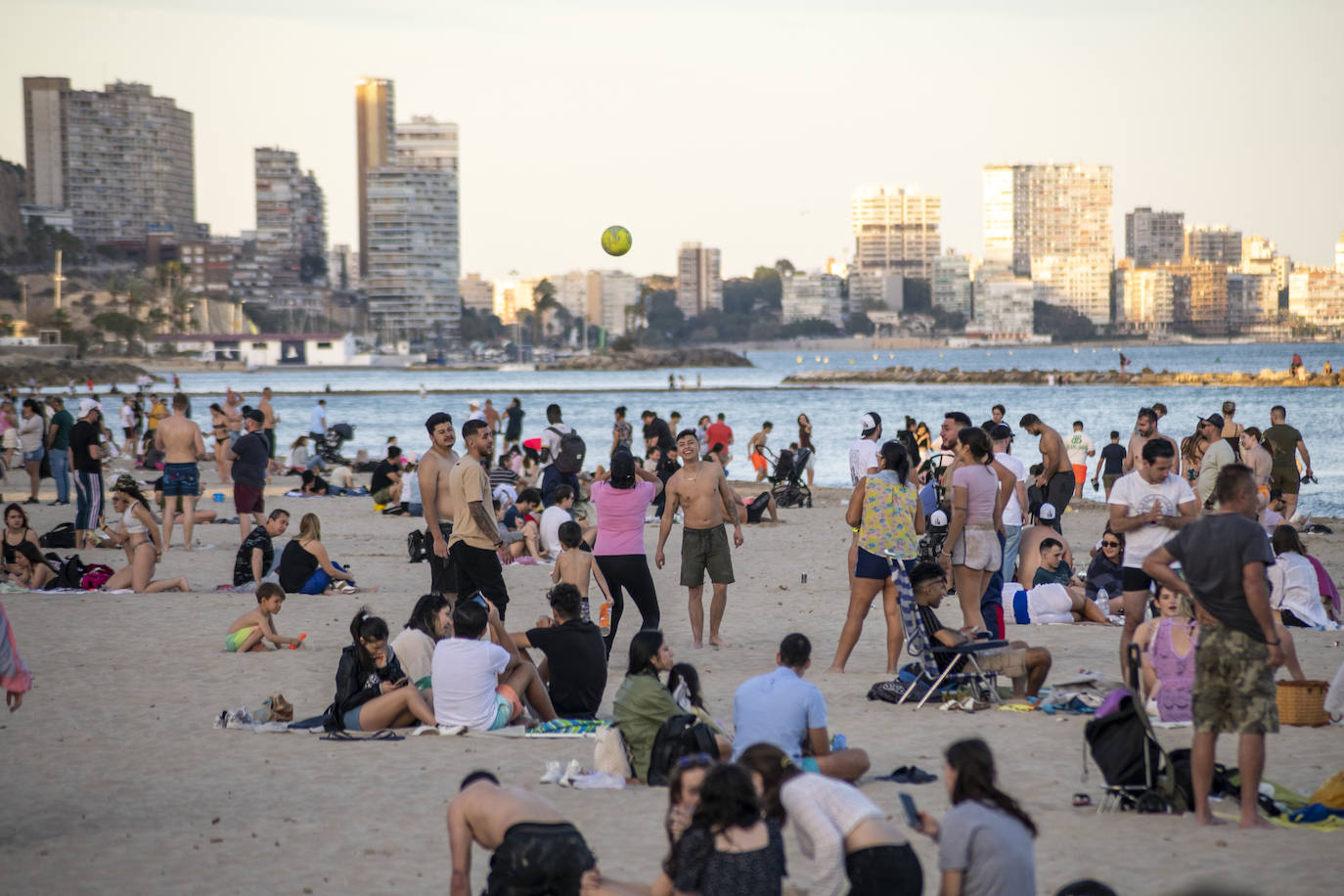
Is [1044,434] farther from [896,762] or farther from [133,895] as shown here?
[133,895]

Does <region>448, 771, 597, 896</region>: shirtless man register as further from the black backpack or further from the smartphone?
the black backpack

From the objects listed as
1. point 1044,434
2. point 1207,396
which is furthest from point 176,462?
point 1207,396

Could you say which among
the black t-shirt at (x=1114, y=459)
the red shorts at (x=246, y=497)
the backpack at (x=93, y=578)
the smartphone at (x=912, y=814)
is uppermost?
the black t-shirt at (x=1114, y=459)

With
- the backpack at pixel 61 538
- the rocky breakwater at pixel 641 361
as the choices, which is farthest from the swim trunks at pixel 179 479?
the rocky breakwater at pixel 641 361

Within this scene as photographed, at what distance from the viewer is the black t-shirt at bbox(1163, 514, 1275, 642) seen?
551 cm

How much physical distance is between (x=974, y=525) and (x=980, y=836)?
4648 mm

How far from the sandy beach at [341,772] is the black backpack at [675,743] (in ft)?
0.53

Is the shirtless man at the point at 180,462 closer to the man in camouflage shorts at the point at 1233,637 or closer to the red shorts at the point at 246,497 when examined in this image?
the red shorts at the point at 246,497

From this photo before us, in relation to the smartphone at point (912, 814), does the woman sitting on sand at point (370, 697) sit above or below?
below

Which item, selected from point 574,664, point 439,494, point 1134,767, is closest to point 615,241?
point 439,494

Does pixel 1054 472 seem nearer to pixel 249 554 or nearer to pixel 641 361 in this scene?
pixel 249 554

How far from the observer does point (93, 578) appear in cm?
1265

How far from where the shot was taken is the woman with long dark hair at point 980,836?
409 cm

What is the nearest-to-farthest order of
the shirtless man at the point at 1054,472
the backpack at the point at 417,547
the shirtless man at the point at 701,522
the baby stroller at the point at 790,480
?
1. the shirtless man at the point at 701,522
2. the shirtless man at the point at 1054,472
3. the backpack at the point at 417,547
4. the baby stroller at the point at 790,480
